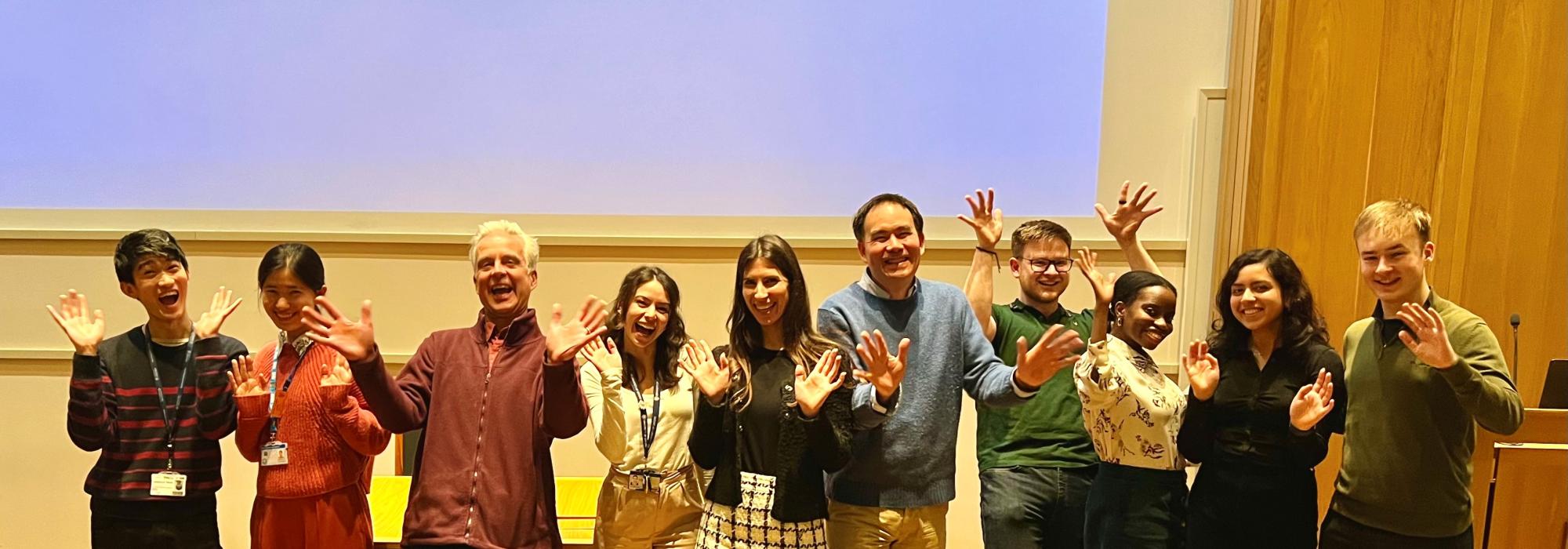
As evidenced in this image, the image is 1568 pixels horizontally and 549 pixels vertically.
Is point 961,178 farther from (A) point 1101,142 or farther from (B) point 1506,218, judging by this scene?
(B) point 1506,218

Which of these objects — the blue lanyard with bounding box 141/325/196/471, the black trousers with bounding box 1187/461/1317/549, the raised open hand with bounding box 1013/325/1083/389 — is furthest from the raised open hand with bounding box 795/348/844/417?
the blue lanyard with bounding box 141/325/196/471

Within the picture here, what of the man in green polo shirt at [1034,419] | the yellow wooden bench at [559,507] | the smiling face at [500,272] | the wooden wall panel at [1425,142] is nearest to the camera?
the smiling face at [500,272]

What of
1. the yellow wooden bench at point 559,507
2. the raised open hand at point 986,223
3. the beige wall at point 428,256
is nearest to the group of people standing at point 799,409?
the raised open hand at point 986,223

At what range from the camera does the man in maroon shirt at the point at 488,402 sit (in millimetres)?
2164

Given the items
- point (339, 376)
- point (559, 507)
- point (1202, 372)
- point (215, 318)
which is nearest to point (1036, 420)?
point (1202, 372)

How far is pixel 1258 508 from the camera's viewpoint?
2207mm

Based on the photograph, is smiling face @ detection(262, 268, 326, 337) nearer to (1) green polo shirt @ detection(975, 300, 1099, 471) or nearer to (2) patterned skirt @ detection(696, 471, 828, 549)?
(2) patterned skirt @ detection(696, 471, 828, 549)

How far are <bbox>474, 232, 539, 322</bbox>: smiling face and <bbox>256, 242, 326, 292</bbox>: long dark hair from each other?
416 mm

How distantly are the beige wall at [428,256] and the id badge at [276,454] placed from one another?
1407 mm

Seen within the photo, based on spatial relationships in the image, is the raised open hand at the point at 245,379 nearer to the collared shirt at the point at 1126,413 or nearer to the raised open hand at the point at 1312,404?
the collared shirt at the point at 1126,413

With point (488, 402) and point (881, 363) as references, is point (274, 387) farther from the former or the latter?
point (881, 363)

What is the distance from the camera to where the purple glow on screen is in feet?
12.3

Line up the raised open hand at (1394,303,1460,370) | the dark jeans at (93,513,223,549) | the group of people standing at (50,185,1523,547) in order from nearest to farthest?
the raised open hand at (1394,303,1460,370) → the group of people standing at (50,185,1523,547) → the dark jeans at (93,513,223,549)

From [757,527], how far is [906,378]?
47 centimetres
